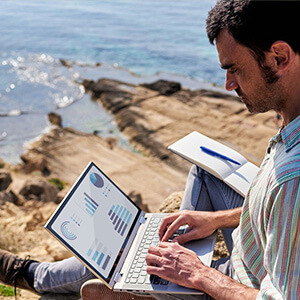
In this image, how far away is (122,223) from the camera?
2.35 meters

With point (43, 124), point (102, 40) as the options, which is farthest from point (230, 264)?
point (102, 40)

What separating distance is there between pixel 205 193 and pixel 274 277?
101 cm

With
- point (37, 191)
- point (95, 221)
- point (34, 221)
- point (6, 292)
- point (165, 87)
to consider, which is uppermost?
point (95, 221)

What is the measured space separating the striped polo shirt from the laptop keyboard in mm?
538

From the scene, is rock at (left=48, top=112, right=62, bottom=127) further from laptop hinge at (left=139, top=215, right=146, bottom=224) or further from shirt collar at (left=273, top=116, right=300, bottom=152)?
shirt collar at (left=273, top=116, right=300, bottom=152)

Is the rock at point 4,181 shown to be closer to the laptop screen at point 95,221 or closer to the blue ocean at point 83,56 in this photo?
the blue ocean at point 83,56

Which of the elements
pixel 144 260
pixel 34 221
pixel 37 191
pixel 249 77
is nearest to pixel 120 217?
pixel 144 260

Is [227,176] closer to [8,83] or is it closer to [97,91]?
[97,91]

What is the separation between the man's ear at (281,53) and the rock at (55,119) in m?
11.3

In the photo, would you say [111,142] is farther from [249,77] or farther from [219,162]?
[249,77]

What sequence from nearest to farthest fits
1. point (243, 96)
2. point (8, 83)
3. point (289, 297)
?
point (289, 297) → point (243, 96) → point (8, 83)

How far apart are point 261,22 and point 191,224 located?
1.13 m

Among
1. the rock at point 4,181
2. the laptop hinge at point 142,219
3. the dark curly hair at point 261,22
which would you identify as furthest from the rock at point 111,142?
the dark curly hair at point 261,22

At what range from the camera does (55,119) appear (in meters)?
12.7
